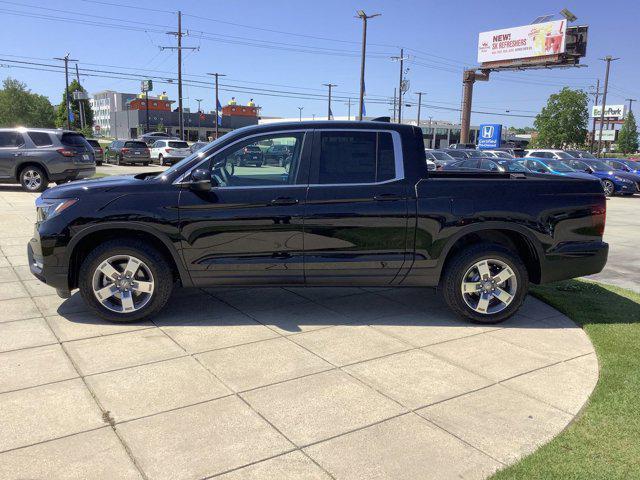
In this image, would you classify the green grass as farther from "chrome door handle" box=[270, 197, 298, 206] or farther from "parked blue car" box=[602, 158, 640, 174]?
"parked blue car" box=[602, 158, 640, 174]

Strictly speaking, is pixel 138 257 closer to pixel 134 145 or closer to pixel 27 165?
pixel 27 165

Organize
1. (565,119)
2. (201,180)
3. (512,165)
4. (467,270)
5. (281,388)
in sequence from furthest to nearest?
(565,119), (512,165), (467,270), (201,180), (281,388)

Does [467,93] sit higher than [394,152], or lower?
higher

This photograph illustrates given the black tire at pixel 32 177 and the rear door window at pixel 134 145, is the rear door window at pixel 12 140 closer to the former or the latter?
the black tire at pixel 32 177

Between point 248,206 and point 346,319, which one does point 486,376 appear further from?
point 248,206

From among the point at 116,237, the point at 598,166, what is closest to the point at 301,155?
the point at 116,237

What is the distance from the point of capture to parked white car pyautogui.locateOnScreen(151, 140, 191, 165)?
110 feet

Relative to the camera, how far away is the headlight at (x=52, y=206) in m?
4.85

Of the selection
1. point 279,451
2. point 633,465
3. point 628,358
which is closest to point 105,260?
point 279,451

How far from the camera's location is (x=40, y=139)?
15.8 metres

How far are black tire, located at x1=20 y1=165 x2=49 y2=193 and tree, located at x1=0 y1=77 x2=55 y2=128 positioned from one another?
74248mm

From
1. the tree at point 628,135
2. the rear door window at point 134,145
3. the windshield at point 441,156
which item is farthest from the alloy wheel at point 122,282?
the tree at point 628,135

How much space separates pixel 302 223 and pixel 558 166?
20710 mm

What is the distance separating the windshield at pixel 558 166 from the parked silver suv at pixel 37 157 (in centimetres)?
1819
